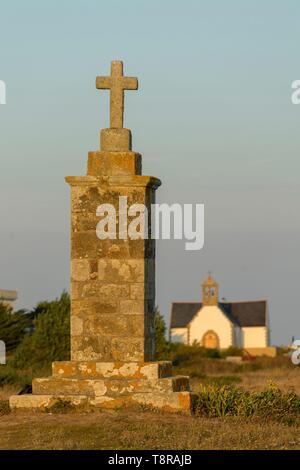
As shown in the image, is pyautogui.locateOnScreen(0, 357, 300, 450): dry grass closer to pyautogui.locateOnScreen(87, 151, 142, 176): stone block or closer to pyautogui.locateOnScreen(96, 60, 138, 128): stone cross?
pyautogui.locateOnScreen(87, 151, 142, 176): stone block

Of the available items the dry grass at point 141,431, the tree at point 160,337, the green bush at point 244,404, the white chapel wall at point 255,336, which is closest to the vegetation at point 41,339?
the tree at point 160,337

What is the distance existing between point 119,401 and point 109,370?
0.50 metres

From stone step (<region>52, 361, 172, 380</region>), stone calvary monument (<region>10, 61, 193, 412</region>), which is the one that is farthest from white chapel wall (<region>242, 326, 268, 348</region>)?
stone step (<region>52, 361, 172, 380</region>)

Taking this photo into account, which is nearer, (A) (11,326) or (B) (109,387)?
(B) (109,387)

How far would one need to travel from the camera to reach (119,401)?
1334cm

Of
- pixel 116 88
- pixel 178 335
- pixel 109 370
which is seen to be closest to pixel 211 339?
pixel 178 335

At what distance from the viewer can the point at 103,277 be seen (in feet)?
45.6

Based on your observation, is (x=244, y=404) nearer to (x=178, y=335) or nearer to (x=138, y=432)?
(x=138, y=432)

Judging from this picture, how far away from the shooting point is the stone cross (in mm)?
14500

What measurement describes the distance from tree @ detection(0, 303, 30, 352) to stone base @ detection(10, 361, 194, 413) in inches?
814

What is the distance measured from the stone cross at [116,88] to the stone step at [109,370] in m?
3.47

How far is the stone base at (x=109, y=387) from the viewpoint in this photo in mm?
13297

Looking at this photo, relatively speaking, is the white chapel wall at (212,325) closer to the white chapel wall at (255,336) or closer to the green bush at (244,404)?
the white chapel wall at (255,336)

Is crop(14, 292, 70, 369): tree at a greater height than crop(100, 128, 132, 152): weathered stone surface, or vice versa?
crop(100, 128, 132, 152): weathered stone surface
